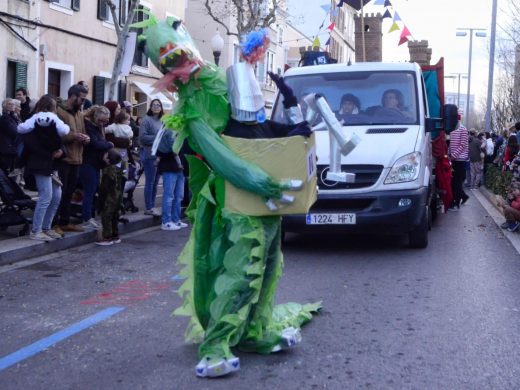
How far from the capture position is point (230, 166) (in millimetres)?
4484

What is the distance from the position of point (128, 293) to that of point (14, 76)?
14199 mm

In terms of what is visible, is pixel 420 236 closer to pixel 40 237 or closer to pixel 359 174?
pixel 359 174

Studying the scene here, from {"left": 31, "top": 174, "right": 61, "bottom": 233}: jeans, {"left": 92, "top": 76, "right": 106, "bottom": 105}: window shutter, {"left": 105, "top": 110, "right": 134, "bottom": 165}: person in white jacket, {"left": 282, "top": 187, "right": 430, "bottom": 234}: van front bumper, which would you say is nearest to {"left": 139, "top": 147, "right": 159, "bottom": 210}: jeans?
{"left": 105, "top": 110, "right": 134, "bottom": 165}: person in white jacket

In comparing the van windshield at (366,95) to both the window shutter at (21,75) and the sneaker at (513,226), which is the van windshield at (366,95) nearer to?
the sneaker at (513,226)

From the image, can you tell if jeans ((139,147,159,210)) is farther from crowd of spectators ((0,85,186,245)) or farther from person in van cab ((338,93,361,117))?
person in van cab ((338,93,361,117))

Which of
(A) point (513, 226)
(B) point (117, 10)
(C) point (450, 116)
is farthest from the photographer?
(B) point (117, 10)

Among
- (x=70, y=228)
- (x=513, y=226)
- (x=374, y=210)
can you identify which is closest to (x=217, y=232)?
(x=374, y=210)

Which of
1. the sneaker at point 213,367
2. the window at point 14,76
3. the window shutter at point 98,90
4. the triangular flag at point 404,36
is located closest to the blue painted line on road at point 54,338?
the sneaker at point 213,367

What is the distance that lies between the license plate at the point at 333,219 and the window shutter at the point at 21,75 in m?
13.0

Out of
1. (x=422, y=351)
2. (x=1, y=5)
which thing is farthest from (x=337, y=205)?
(x=1, y=5)

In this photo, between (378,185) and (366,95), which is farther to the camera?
(366,95)

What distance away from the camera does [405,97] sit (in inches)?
386

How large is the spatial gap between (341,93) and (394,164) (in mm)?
1589

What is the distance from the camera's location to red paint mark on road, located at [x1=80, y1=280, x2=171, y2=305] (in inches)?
260
